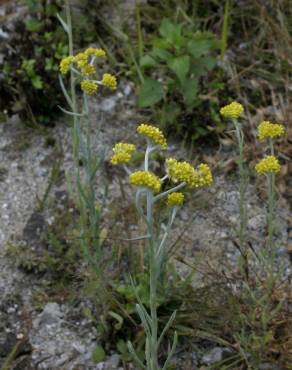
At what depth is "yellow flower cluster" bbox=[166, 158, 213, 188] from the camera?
1563 mm

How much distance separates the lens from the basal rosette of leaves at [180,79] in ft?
9.83

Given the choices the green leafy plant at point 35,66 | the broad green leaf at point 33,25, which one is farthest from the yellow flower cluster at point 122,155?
the broad green leaf at point 33,25

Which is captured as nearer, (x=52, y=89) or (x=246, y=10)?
(x=52, y=89)

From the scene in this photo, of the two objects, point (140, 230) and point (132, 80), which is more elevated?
point (132, 80)

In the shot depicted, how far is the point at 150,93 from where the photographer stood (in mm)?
3068

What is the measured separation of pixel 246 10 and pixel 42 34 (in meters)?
1.09

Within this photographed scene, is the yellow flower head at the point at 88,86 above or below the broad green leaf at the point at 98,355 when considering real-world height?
above

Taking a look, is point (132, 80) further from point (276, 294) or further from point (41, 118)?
point (276, 294)

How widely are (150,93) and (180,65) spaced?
21 centimetres

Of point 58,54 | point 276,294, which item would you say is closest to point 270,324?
point 276,294

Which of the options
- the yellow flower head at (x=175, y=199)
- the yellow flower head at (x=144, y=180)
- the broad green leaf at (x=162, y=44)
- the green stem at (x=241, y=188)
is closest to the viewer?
the yellow flower head at (x=144, y=180)

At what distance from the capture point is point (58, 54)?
3256 mm

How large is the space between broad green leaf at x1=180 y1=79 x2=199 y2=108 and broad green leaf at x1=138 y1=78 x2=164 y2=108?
0.36 feet

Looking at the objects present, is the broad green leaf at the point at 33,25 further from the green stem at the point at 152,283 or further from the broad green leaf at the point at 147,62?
the green stem at the point at 152,283
